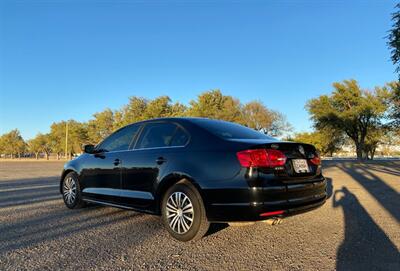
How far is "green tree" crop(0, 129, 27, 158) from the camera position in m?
99.4

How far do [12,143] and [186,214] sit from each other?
109747 millimetres

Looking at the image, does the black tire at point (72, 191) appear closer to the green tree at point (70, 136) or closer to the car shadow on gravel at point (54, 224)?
the car shadow on gravel at point (54, 224)

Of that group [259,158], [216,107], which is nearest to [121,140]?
[259,158]

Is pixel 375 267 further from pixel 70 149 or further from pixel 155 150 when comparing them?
pixel 70 149

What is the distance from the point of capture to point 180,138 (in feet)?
14.9

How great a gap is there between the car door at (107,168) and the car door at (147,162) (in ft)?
0.69

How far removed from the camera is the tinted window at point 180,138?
4.45m

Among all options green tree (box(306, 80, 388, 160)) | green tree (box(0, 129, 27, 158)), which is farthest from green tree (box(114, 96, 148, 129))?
green tree (box(0, 129, 27, 158))

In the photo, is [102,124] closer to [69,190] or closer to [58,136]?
[58,136]

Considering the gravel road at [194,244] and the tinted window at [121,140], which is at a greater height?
the tinted window at [121,140]

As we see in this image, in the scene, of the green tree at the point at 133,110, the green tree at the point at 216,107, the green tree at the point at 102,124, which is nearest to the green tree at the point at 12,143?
the green tree at the point at 102,124

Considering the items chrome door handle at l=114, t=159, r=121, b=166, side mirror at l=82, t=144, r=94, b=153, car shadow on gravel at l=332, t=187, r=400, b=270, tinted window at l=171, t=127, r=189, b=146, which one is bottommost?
car shadow on gravel at l=332, t=187, r=400, b=270

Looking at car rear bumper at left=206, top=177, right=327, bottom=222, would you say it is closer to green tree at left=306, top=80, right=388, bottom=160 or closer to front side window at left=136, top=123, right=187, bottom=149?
front side window at left=136, top=123, right=187, bottom=149

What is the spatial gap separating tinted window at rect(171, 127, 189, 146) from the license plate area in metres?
1.38
